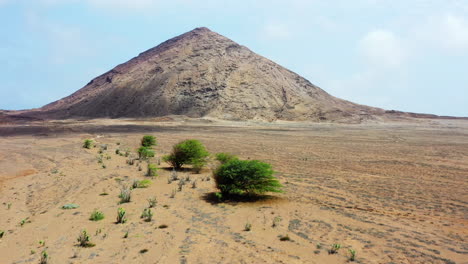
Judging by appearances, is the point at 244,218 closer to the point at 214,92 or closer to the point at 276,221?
the point at 276,221

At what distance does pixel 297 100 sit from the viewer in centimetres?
7175

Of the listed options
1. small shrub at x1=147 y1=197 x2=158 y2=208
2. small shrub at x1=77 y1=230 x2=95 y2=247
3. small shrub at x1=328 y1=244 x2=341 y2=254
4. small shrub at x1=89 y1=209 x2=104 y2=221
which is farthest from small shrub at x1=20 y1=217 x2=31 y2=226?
small shrub at x1=328 y1=244 x2=341 y2=254

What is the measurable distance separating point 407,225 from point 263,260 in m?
4.07

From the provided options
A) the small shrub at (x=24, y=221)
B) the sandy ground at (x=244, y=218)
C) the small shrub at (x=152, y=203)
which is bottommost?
the small shrub at (x=24, y=221)

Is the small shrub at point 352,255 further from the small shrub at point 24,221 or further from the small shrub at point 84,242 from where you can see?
the small shrub at point 24,221

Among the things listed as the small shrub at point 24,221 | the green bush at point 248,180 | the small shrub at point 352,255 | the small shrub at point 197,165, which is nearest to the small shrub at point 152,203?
the green bush at point 248,180

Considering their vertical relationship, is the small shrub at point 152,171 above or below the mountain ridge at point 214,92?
below

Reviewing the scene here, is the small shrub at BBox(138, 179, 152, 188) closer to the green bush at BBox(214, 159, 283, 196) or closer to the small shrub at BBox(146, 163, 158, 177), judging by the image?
the small shrub at BBox(146, 163, 158, 177)

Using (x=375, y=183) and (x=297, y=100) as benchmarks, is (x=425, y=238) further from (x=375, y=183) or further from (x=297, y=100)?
(x=297, y=100)

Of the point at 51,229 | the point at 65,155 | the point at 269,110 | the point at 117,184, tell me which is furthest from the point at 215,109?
the point at 51,229

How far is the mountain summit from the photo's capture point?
66250 millimetres

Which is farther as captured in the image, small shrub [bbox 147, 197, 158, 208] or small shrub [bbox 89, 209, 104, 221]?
small shrub [bbox 147, 197, 158, 208]

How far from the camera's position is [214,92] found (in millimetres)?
69625

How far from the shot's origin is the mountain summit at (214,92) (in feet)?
217
